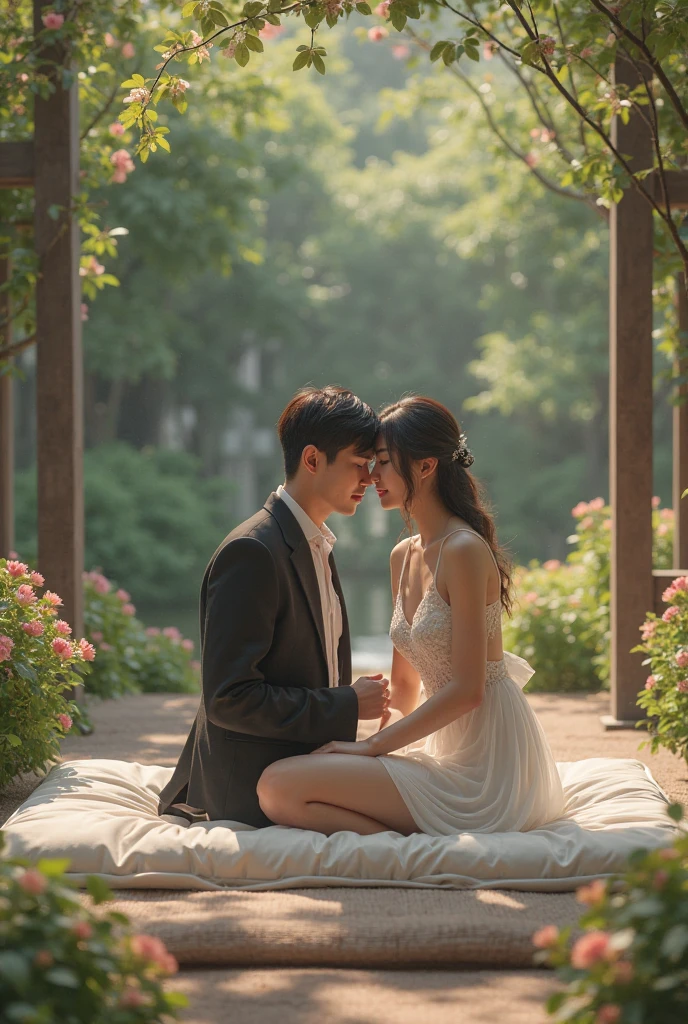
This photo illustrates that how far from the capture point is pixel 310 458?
132 inches

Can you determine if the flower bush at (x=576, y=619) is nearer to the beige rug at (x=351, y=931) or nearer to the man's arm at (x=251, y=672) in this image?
the man's arm at (x=251, y=672)

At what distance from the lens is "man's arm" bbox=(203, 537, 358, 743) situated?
3.16 metres

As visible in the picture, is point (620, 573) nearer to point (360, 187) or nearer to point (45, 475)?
point (45, 475)

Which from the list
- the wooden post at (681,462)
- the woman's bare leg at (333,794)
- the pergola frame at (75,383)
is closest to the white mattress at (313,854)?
the woman's bare leg at (333,794)

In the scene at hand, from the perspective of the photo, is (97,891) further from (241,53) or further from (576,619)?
(576,619)

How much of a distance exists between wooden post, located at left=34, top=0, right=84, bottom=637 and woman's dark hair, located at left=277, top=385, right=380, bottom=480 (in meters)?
2.32

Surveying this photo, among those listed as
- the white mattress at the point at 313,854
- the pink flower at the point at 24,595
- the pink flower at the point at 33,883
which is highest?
the pink flower at the point at 24,595

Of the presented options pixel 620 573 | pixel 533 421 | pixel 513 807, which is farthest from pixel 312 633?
pixel 533 421

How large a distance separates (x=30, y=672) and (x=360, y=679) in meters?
1.18

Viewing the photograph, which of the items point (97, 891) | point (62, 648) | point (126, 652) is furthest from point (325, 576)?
point (126, 652)

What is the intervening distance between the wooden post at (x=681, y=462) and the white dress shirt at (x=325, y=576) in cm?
307

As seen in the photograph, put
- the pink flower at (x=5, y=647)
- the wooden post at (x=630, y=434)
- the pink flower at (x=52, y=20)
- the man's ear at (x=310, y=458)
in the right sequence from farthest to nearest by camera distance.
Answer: the wooden post at (x=630, y=434) → the pink flower at (x=52, y=20) → the pink flower at (x=5, y=647) → the man's ear at (x=310, y=458)

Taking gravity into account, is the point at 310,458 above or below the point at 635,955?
above

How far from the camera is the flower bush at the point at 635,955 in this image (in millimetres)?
1658
